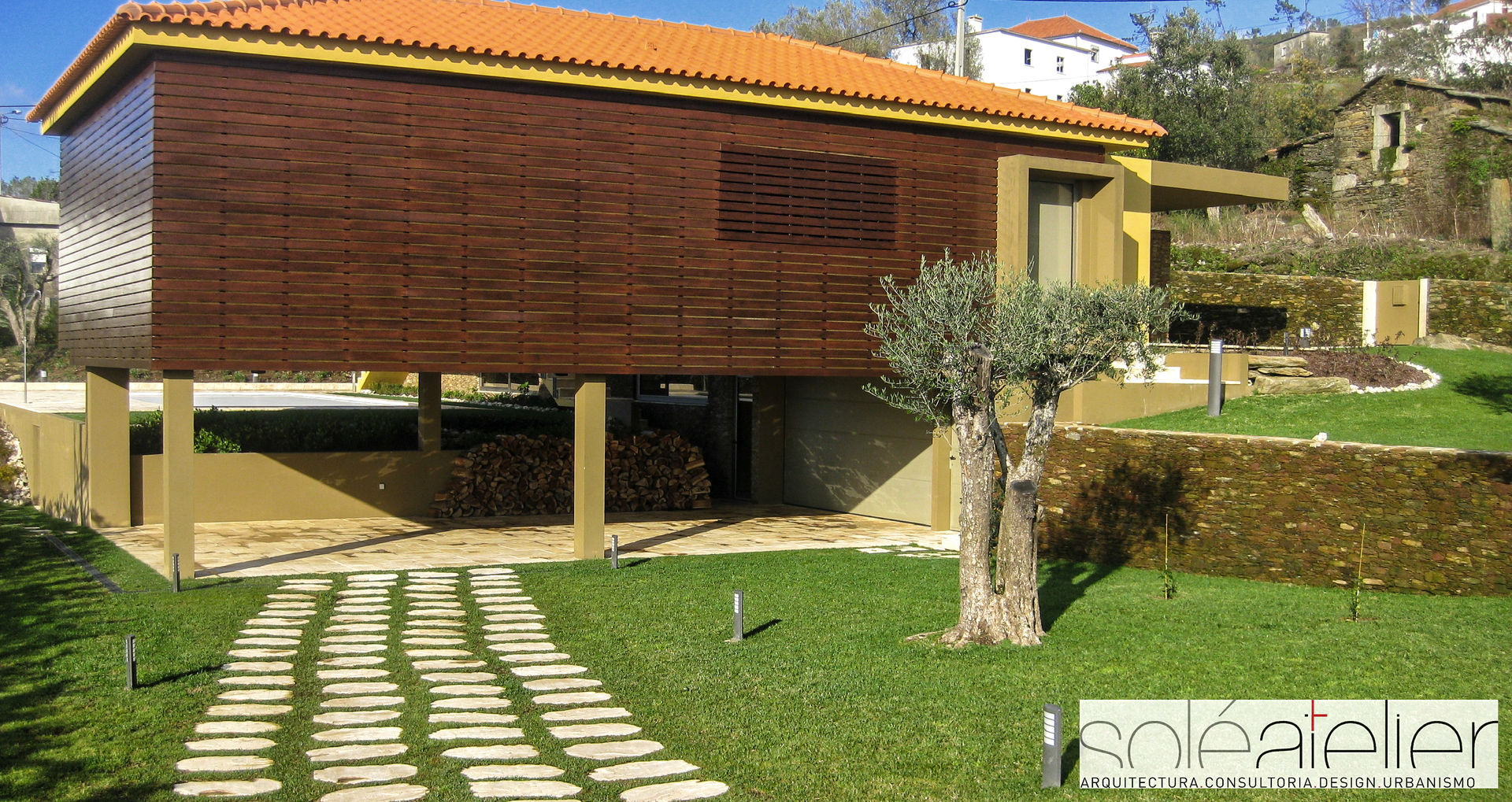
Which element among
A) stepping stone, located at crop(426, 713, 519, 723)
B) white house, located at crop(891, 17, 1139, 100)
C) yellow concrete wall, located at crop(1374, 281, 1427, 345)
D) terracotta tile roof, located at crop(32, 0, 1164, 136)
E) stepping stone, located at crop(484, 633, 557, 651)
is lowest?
stepping stone, located at crop(484, 633, 557, 651)

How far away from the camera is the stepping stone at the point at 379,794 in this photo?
5992 millimetres

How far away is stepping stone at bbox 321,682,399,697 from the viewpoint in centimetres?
822

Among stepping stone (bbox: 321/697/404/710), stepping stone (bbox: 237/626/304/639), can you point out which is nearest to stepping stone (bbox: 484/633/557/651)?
stepping stone (bbox: 321/697/404/710)

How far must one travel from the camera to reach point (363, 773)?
21.1ft

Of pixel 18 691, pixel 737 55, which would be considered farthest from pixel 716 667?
pixel 737 55

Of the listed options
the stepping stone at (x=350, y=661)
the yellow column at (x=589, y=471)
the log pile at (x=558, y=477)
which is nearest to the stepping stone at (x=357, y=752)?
the stepping stone at (x=350, y=661)

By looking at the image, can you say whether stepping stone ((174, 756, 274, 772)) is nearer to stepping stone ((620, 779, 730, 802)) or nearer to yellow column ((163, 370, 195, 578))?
stepping stone ((620, 779, 730, 802))

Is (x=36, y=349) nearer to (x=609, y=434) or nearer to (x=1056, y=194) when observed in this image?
(x=609, y=434)

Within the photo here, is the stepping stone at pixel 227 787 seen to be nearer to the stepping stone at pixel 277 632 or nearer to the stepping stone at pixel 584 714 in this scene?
the stepping stone at pixel 584 714

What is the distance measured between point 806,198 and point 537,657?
25.8 ft

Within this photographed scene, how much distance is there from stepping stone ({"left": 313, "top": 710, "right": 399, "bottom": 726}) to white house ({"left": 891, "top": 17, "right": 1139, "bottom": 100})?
205 feet

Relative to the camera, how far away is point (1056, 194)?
1717 centimetres

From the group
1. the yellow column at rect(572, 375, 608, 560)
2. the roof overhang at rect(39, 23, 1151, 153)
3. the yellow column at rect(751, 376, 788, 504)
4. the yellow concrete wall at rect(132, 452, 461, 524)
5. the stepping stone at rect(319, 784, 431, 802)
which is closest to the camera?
the stepping stone at rect(319, 784, 431, 802)

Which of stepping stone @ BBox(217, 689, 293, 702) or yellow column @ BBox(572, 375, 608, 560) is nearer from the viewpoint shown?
stepping stone @ BBox(217, 689, 293, 702)
